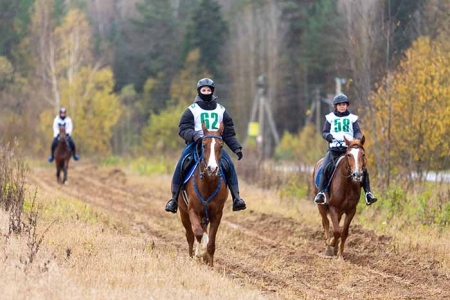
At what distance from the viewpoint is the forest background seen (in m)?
19.8

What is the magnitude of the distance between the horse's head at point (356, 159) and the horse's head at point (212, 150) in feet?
9.58

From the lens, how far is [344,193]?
45.0 ft

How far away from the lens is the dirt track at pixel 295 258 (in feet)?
33.9

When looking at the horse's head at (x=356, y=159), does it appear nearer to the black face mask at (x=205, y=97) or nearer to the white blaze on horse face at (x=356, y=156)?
the white blaze on horse face at (x=356, y=156)

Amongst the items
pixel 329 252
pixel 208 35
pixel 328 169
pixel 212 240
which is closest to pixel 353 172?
pixel 328 169

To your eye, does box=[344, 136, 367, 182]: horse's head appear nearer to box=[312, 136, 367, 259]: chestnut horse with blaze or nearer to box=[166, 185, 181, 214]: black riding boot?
box=[312, 136, 367, 259]: chestnut horse with blaze

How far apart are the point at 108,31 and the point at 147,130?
11346mm

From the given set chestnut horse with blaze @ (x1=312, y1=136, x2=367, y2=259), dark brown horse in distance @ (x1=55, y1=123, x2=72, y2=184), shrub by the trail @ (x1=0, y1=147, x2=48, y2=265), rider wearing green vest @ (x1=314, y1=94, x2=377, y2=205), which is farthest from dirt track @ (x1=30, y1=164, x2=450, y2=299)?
dark brown horse in distance @ (x1=55, y1=123, x2=72, y2=184)

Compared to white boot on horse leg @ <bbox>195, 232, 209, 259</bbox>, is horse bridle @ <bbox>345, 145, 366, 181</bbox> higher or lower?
higher

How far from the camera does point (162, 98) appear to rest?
59969 millimetres

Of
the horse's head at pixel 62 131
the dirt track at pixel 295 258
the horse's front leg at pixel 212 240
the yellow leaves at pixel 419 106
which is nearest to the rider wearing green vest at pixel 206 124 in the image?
the horse's front leg at pixel 212 240

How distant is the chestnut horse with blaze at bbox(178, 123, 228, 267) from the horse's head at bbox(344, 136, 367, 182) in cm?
253

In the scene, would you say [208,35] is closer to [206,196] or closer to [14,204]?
[14,204]

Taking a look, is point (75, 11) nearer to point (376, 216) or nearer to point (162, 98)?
point (162, 98)
